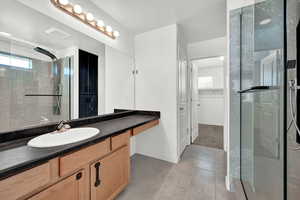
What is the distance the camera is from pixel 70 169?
2.83 ft

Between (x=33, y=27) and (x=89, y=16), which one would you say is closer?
(x=33, y=27)

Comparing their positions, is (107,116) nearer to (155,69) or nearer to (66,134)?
(66,134)

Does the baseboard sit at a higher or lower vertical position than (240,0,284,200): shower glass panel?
lower

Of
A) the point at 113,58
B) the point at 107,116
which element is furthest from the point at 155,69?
the point at 107,116

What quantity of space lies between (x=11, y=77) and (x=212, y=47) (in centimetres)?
327

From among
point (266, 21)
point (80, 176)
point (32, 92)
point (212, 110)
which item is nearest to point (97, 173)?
point (80, 176)

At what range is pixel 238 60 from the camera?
1.51m

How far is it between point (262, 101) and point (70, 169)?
1748 millimetres

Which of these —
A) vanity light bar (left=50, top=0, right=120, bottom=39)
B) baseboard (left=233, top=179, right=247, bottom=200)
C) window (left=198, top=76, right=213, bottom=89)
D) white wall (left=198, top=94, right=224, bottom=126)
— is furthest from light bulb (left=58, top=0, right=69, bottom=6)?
white wall (left=198, top=94, right=224, bottom=126)

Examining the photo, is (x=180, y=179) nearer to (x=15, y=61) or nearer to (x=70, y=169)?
(x=70, y=169)

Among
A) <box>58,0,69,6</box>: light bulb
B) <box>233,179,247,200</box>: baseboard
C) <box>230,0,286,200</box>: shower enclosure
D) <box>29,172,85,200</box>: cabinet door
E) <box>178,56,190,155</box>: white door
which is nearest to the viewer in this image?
<box>29,172,85,200</box>: cabinet door

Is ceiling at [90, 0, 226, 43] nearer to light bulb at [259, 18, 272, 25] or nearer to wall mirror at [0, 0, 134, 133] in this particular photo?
wall mirror at [0, 0, 134, 133]

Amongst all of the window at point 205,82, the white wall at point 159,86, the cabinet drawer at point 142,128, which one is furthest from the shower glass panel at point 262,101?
the window at point 205,82

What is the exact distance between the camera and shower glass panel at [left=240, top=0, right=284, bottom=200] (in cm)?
91
